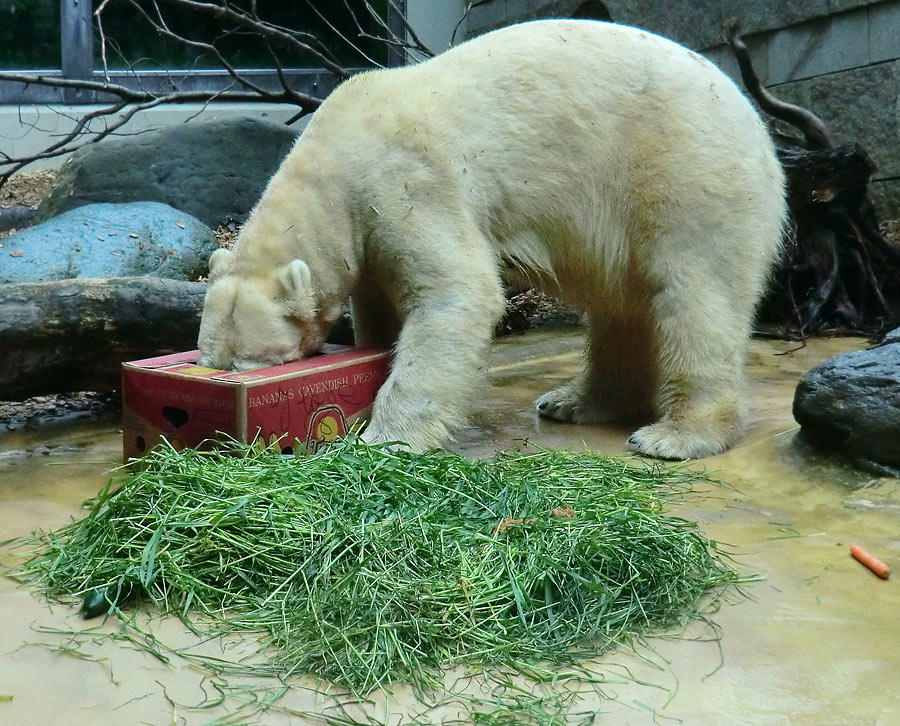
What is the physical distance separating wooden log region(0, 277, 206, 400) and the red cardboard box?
659 mm

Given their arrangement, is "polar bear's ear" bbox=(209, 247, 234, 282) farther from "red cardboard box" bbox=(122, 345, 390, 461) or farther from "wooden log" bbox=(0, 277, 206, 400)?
"wooden log" bbox=(0, 277, 206, 400)

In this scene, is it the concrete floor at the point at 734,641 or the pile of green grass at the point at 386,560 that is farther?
the pile of green grass at the point at 386,560

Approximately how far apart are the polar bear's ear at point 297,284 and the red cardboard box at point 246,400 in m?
0.22

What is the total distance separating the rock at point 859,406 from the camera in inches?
130

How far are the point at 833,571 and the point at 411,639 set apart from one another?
1250mm

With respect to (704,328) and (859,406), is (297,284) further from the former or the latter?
(859,406)

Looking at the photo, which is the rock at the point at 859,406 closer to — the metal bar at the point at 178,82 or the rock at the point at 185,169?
the rock at the point at 185,169

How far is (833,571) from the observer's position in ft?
8.72

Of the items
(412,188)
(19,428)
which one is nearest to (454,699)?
(412,188)

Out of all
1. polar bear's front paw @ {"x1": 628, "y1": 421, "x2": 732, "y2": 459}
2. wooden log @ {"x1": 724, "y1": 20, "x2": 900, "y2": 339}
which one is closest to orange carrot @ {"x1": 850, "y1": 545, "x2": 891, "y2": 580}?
polar bear's front paw @ {"x1": 628, "y1": 421, "x2": 732, "y2": 459}

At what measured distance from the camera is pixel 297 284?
3598 millimetres

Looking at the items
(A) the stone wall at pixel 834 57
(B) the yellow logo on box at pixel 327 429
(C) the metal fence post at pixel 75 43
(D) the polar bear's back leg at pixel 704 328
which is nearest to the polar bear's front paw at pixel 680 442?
(D) the polar bear's back leg at pixel 704 328

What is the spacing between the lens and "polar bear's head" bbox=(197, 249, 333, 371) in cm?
358

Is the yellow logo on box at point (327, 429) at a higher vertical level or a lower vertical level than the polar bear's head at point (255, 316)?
lower
